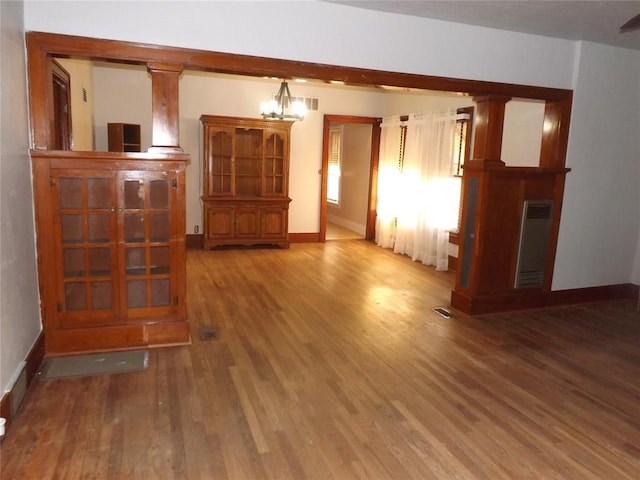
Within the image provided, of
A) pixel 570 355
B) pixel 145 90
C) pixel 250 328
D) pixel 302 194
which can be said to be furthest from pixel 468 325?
pixel 145 90

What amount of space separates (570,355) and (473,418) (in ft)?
4.86

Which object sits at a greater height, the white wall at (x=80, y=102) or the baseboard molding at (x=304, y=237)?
the white wall at (x=80, y=102)

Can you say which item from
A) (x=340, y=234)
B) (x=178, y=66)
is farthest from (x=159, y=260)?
(x=340, y=234)

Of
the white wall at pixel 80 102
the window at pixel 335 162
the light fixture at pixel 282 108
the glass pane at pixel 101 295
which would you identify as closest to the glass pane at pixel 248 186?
the light fixture at pixel 282 108

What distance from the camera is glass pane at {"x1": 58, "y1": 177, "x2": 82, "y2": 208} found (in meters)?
3.31

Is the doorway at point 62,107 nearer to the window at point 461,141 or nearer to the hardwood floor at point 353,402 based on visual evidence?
the hardwood floor at point 353,402

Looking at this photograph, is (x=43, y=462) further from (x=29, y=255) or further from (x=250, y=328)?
(x=250, y=328)

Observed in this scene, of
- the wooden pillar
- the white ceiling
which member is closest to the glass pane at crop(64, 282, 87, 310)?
the white ceiling

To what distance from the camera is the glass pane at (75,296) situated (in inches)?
135

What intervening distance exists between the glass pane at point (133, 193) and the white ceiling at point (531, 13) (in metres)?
2.07

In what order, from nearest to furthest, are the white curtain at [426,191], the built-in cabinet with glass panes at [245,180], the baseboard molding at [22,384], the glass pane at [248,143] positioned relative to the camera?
the baseboard molding at [22,384]
the white curtain at [426,191]
the built-in cabinet with glass panes at [245,180]
the glass pane at [248,143]

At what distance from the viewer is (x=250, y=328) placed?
4.13m

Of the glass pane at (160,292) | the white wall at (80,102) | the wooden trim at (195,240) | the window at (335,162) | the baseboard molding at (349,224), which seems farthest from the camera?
the window at (335,162)

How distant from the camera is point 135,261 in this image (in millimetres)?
3568
